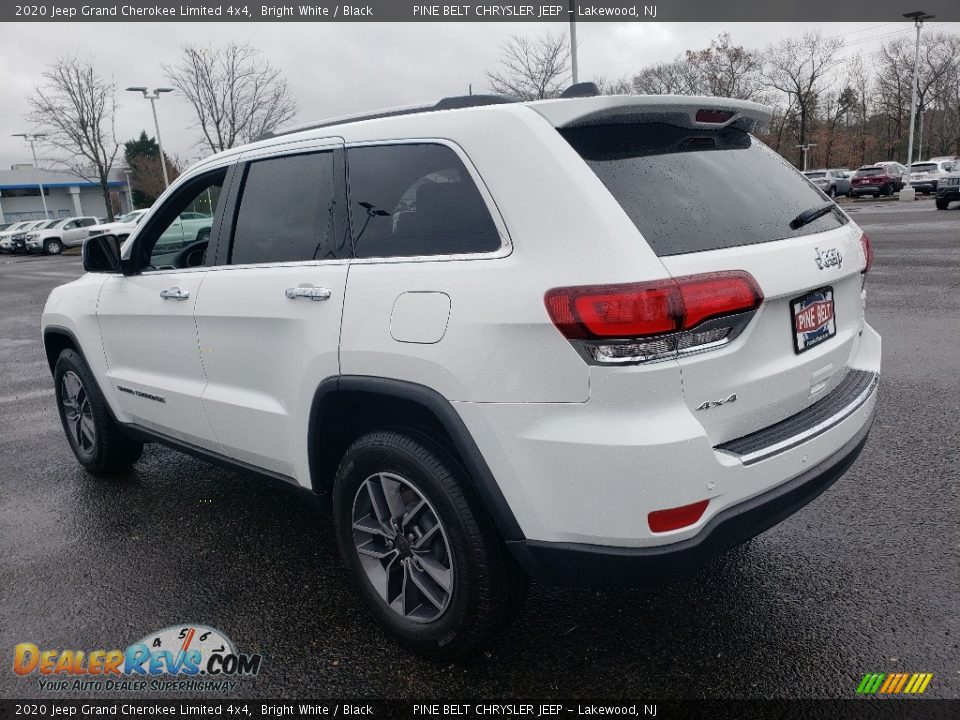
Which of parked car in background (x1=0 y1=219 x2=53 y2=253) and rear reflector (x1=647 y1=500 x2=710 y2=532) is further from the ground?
rear reflector (x1=647 y1=500 x2=710 y2=532)

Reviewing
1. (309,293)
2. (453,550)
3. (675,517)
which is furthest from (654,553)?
(309,293)

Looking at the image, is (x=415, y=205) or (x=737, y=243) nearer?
(x=737, y=243)

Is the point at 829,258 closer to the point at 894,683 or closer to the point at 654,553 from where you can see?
the point at 654,553

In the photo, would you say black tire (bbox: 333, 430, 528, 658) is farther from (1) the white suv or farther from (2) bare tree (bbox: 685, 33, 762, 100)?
(2) bare tree (bbox: 685, 33, 762, 100)

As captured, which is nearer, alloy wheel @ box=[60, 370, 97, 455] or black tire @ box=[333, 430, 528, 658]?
black tire @ box=[333, 430, 528, 658]

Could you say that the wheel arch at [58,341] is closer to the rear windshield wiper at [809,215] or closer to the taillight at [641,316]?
the taillight at [641,316]

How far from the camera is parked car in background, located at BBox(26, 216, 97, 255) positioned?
38156mm

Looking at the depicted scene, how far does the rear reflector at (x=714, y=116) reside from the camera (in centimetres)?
267

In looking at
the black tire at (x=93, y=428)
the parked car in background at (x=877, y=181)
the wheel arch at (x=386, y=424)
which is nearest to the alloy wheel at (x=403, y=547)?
the wheel arch at (x=386, y=424)

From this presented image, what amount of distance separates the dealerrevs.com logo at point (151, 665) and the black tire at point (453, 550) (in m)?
0.65

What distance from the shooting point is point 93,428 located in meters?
4.70

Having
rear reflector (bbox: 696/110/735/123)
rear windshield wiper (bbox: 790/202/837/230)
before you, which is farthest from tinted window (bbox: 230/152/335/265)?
rear windshield wiper (bbox: 790/202/837/230)

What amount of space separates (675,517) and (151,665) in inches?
81.7

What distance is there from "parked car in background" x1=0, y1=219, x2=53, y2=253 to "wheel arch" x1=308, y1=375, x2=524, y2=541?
142 feet
